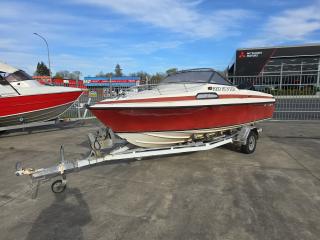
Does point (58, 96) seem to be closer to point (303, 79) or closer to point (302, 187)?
point (302, 187)

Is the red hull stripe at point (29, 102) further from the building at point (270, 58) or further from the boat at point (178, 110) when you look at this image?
A: the building at point (270, 58)

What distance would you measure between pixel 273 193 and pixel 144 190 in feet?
6.10

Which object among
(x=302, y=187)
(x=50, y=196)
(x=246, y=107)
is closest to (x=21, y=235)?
(x=50, y=196)

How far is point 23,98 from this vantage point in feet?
25.0

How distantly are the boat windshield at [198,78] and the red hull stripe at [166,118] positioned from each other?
61 centimetres

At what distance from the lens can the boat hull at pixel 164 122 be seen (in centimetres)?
430

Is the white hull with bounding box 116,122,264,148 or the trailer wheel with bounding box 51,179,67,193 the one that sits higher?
the white hull with bounding box 116,122,264,148

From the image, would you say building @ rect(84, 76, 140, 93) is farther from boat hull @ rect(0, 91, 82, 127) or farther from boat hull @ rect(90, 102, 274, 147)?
boat hull @ rect(90, 102, 274, 147)

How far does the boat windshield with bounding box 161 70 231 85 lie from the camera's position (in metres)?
5.31

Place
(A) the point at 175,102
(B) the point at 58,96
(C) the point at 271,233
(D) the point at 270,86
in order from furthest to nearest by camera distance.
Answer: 1. (D) the point at 270,86
2. (B) the point at 58,96
3. (A) the point at 175,102
4. (C) the point at 271,233

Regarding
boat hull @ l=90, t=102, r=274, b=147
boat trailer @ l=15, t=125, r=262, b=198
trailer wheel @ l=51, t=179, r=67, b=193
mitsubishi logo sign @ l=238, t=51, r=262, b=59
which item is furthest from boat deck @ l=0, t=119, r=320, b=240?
mitsubishi logo sign @ l=238, t=51, r=262, b=59

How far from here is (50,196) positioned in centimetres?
367

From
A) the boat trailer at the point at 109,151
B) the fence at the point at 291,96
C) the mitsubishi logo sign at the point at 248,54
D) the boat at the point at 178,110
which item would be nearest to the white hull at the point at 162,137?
the boat at the point at 178,110

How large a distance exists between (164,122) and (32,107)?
514cm
